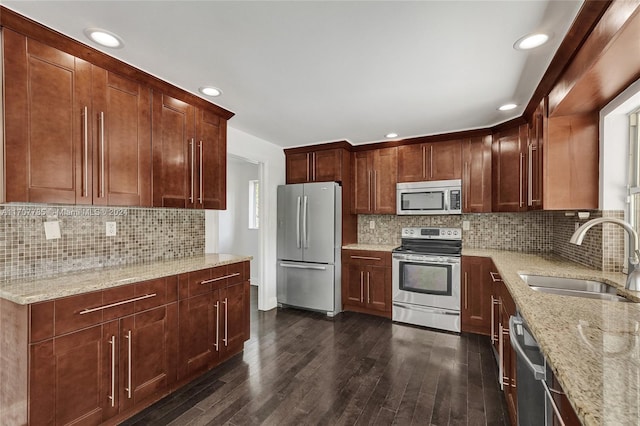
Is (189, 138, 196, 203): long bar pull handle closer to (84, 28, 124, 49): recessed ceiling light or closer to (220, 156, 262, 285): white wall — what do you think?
A: (84, 28, 124, 49): recessed ceiling light

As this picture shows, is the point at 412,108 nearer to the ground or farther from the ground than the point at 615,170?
farther from the ground

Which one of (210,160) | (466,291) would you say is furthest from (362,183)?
(210,160)

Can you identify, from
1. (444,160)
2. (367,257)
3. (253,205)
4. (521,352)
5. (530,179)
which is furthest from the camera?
(253,205)

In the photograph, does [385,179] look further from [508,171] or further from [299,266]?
[299,266]

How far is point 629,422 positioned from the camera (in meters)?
0.58

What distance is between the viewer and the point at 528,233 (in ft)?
11.6

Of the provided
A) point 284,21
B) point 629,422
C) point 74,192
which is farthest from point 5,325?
point 629,422

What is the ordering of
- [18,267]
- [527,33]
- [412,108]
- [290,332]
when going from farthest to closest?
[290,332]
[412,108]
[18,267]
[527,33]

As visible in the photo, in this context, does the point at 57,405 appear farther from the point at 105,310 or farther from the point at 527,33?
the point at 527,33

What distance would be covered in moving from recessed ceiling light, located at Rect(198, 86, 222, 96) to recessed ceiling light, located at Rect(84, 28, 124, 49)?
0.66 metres

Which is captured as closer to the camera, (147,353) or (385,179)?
(147,353)

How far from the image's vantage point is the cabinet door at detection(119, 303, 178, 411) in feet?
5.99

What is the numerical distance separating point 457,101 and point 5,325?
11.4 ft

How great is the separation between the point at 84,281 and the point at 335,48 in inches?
80.6
